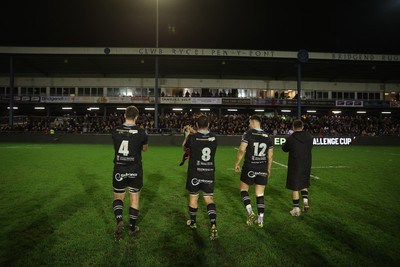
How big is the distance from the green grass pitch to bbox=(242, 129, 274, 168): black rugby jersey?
1.27m

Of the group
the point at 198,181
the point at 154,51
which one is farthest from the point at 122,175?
the point at 154,51

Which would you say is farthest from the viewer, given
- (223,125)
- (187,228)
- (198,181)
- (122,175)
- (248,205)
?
(223,125)

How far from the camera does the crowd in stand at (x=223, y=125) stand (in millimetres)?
31516

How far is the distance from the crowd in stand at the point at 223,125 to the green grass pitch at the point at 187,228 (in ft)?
73.5

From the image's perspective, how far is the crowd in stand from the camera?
3152 centimetres

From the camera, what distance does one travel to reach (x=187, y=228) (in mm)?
5258

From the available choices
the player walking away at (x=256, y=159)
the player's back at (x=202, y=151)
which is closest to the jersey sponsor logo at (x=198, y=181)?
the player's back at (x=202, y=151)

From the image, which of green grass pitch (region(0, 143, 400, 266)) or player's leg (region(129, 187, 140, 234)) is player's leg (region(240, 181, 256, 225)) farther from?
player's leg (region(129, 187, 140, 234))

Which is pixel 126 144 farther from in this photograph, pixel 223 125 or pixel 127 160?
pixel 223 125

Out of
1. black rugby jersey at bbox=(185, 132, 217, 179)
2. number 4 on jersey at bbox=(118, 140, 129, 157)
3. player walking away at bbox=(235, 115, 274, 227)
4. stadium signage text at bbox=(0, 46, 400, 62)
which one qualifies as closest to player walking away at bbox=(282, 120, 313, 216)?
player walking away at bbox=(235, 115, 274, 227)

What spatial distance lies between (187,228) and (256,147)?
2054mm

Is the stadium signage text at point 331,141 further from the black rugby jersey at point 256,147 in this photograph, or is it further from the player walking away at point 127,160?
the player walking away at point 127,160

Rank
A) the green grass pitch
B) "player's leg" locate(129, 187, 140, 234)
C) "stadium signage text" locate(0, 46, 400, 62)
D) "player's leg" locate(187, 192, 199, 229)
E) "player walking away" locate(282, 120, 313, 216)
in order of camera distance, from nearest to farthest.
Answer: the green grass pitch
"player's leg" locate(129, 187, 140, 234)
"player's leg" locate(187, 192, 199, 229)
"player walking away" locate(282, 120, 313, 216)
"stadium signage text" locate(0, 46, 400, 62)

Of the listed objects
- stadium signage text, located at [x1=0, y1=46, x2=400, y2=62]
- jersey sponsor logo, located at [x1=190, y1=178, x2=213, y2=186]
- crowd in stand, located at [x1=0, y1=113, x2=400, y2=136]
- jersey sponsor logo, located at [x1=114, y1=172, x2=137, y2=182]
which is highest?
stadium signage text, located at [x1=0, y1=46, x2=400, y2=62]
